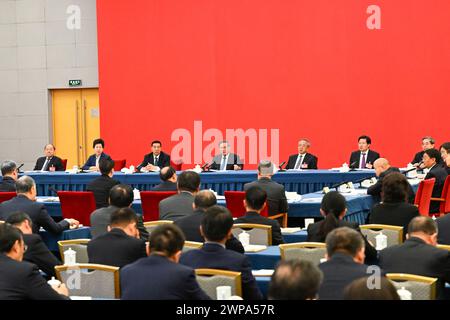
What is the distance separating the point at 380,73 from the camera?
1305 cm

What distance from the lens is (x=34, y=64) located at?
634 inches

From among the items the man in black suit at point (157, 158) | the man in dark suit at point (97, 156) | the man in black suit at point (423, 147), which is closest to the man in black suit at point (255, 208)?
the man in black suit at point (423, 147)

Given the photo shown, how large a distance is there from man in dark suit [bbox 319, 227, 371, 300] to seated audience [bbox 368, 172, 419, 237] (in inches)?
103

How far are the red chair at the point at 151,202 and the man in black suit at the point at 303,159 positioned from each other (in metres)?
3.54

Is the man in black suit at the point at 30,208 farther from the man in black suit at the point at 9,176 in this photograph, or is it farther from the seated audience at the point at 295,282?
the seated audience at the point at 295,282

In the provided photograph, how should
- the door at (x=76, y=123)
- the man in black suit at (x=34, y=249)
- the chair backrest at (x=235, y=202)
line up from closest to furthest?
the man in black suit at (x=34, y=249), the chair backrest at (x=235, y=202), the door at (x=76, y=123)

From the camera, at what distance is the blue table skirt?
433 inches

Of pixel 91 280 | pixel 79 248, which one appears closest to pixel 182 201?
pixel 79 248

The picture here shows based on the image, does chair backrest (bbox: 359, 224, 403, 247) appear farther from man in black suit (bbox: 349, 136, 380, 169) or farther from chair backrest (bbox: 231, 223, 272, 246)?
man in black suit (bbox: 349, 136, 380, 169)

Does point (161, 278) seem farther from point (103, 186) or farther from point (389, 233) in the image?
point (103, 186)

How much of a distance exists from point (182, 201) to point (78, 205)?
1.93 metres

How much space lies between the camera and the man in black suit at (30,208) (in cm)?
727
